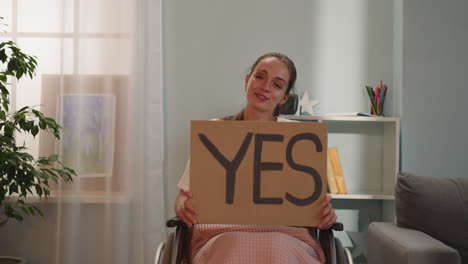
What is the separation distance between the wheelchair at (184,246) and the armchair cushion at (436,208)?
66cm

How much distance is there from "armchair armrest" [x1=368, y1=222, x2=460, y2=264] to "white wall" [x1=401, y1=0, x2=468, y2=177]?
1.89 ft

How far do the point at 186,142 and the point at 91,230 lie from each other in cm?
74

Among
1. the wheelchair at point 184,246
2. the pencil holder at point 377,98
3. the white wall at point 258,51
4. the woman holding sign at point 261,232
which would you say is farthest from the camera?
the white wall at point 258,51

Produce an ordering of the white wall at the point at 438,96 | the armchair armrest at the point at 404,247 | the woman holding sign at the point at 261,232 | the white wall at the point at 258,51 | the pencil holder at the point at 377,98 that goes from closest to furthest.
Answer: the woman holding sign at the point at 261,232, the armchair armrest at the point at 404,247, the white wall at the point at 438,96, the pencil holder at the point at 377,98, the white wall at the point at 258,51

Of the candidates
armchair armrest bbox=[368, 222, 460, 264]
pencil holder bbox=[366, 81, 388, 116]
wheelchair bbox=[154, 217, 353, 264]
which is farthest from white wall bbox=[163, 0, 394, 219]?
wheelchair bbox=[154, 217, 353, 264]

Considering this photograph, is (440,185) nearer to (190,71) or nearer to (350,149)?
(350,149)

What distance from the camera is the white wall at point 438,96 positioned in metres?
2.80

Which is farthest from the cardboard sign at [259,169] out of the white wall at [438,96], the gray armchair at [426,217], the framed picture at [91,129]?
the framed picture at [91,129]

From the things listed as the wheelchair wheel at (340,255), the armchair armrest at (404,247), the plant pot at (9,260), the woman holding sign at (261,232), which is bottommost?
the plant pot at (9,260)

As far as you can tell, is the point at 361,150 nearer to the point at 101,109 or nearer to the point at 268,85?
the point at 268,85

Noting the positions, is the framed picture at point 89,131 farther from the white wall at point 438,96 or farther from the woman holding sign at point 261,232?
the white wall at point 438,96

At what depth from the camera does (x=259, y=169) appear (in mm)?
1567

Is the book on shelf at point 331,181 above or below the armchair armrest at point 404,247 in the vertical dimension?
above

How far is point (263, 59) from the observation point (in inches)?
82.7
